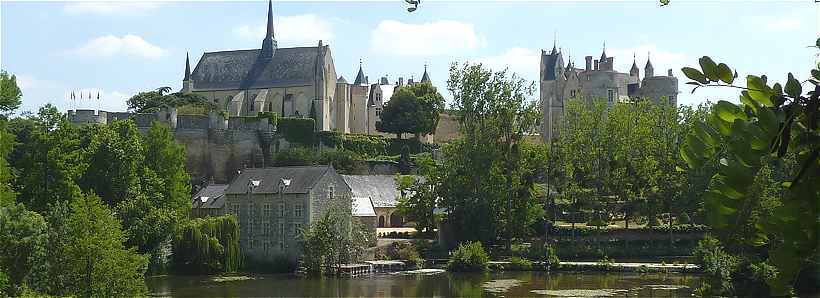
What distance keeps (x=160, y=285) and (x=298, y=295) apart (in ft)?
19.1

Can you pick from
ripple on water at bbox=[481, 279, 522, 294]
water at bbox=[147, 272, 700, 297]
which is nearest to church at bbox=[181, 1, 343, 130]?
water at bbox=[147, 272, 700, 297]

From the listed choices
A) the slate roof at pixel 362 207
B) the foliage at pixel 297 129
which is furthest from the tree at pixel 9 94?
the foliage at pixel 297 129

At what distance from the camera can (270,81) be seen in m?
64.6

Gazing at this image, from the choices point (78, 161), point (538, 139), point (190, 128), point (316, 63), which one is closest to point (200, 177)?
point (190, 128)

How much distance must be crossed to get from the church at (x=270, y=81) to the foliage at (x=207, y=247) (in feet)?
82.5

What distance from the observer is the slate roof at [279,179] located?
37969mm

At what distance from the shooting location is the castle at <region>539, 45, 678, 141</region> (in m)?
64.0

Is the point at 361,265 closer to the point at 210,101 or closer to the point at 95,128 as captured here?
the point at 95,128

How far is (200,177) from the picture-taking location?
52562mm

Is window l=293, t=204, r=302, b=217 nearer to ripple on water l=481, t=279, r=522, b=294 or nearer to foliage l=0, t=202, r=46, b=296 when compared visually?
ripple on water l=481, t=279, r=522, b=294

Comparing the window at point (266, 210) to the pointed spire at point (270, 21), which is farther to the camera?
the pointed spire at point (270, 21)

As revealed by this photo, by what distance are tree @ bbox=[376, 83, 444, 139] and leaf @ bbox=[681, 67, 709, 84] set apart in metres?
57.3

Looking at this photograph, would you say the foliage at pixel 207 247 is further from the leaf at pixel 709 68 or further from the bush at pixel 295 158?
the leaf at pixel 709 68

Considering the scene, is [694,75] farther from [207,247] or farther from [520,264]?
[520,264]
